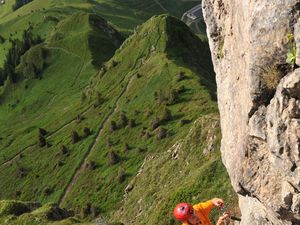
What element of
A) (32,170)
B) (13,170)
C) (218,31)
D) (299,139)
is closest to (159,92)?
(32,170)

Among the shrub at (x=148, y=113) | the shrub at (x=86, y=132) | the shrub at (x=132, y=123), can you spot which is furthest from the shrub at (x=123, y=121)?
the shrub at (x=86, y=132)

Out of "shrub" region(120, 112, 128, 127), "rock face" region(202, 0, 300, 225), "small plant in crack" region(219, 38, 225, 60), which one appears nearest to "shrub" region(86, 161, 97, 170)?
"shrub" region(120, 112, 128, 127)

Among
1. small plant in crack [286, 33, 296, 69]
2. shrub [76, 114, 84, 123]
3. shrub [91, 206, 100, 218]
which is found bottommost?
shrub [91, 206, 100, 218]

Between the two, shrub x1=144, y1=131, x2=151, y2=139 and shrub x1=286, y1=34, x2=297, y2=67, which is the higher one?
shrub x1=286, y1=34, x2=297, y2=67

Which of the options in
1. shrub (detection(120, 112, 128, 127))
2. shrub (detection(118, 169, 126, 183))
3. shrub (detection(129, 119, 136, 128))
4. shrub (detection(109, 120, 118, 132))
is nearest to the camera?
shrub (detection(118, 169, 126, 183))

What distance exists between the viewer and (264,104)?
16.8 meters

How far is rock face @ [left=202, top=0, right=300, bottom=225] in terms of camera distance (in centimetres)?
1504

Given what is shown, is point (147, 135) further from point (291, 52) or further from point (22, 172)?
point (291, 52)

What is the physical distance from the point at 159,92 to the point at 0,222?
85.3 m

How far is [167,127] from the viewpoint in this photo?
386ft

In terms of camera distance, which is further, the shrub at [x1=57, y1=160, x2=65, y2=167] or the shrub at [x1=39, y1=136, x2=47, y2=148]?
the shrub at [x1=39, y1=136, x2=47, y2=148]

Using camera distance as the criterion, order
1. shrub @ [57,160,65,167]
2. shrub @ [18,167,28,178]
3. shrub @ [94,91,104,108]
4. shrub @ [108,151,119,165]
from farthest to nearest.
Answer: shrub @ [94,91,104,108] → shrub @ [18,167,28,178] → shrub @ [57,160,65,167] → shrub @ [108,151,119,165]

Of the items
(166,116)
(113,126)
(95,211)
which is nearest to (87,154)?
(113,126)

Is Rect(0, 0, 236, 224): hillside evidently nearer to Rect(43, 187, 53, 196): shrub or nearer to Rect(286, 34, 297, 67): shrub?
Rect(43, 187, 53, 196): shrub
